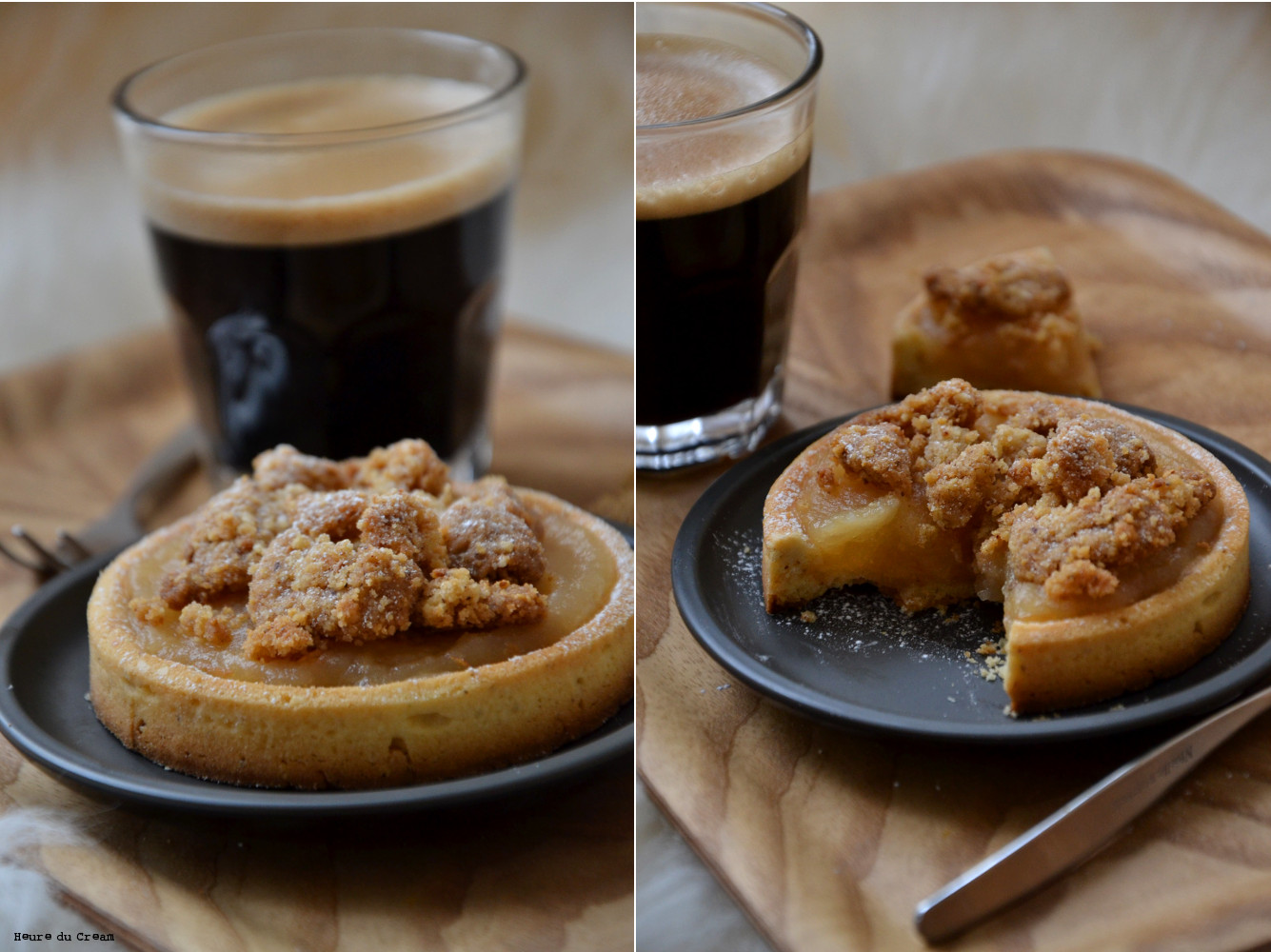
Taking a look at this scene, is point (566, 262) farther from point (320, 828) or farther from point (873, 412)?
point (320, 828)

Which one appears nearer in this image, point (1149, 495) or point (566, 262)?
point (1149, 495)

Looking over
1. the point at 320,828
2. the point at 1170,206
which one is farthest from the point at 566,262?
the point at 320,828

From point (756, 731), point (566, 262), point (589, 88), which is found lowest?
point (566, 262)

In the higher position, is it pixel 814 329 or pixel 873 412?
pixel 873 412

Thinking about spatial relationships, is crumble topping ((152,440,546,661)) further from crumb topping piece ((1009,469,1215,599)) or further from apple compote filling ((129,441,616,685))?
crumb topping piece ((1009,469,1215,599))

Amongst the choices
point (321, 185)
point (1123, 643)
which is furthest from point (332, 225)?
point (1123, 643)

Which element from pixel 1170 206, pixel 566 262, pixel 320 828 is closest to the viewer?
pixel 320 828

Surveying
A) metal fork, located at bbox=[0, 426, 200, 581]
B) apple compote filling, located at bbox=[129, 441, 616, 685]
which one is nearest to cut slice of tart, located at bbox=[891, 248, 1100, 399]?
apple compote filling, located at bbox=[129, 441, 616, 685]
